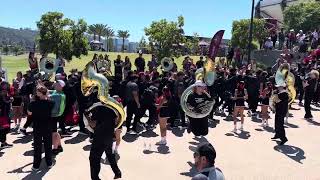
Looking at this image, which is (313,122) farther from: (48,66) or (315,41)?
(315,41)

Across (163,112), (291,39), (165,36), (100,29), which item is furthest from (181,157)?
(100,29)

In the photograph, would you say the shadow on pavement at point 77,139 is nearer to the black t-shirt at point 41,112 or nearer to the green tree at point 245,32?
the black t-shirt at point 41,112

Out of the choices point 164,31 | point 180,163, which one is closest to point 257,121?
point 180,163

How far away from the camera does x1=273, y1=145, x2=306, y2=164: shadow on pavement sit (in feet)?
37.9

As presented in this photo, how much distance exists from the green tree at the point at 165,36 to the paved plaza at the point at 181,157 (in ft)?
48.8

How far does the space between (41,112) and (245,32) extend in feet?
93.8

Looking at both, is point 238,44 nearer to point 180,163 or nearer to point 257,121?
point 257,121

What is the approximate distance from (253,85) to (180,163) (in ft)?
23.2

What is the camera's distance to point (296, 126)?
15.4 meters

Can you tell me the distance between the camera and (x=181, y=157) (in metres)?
11.2

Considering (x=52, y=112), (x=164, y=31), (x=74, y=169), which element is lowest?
(x=74, y=169)

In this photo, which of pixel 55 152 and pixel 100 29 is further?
pixel 100 29

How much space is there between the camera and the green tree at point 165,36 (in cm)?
2864

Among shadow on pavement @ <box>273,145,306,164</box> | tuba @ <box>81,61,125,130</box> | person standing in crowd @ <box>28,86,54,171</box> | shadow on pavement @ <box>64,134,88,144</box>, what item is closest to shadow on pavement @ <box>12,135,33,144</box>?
shadow on pavement @ <box>64,134,88,144</box>
